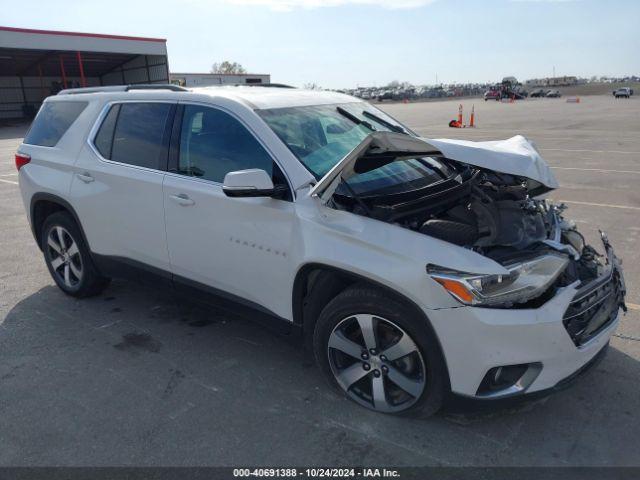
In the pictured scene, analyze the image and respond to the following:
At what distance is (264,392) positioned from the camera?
3.24m

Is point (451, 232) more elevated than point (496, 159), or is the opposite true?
point (496, 159)

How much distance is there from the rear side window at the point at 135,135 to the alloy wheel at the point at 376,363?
1.82 metres

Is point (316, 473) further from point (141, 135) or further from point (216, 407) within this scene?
point (141, 135)

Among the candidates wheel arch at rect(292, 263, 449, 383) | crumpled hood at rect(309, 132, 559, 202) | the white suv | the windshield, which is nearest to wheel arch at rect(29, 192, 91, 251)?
the white suv

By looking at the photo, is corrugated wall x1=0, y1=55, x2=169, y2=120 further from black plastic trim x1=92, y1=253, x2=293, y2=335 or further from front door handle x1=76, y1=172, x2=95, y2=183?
black plastic trim x1=92, y1=253, x2=293, y2=335

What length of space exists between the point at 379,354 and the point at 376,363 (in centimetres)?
7

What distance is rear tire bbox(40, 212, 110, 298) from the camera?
4.53 m

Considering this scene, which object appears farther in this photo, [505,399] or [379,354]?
[379,354]

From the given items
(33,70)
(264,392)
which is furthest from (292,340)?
(33,70)

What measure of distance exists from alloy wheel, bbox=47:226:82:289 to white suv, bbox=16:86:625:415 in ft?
1.18

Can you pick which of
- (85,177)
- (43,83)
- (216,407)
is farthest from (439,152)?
(43,83)

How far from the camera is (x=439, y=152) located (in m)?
2.91

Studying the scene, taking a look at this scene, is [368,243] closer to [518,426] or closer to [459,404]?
[459,404]

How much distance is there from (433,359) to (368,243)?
2.19ft
